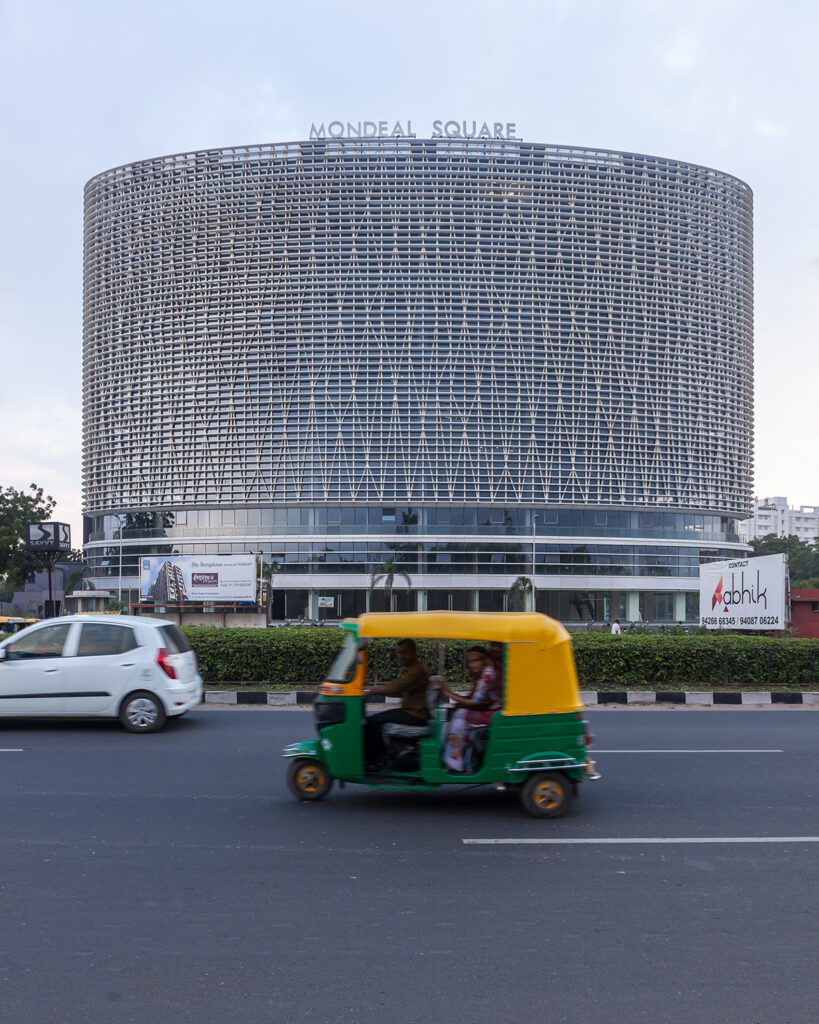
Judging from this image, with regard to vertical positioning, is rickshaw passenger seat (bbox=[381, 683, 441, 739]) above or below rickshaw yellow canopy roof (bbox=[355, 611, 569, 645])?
below

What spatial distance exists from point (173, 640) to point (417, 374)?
5329cm

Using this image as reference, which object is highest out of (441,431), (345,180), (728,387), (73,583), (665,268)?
(345,180)

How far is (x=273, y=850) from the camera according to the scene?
17.9 ft

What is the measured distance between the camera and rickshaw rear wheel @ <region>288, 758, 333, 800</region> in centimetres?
677

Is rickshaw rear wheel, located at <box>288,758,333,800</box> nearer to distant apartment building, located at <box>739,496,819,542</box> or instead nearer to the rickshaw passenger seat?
the rickshaw passenger seat

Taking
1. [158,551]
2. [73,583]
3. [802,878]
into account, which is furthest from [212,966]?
[73,583]

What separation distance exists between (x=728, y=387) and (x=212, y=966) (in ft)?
232

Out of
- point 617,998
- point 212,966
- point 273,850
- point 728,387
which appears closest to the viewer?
Answer: point 617,998

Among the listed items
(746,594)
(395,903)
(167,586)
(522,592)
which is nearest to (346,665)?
(395,903)

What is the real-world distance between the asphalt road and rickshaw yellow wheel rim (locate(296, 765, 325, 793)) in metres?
0.20

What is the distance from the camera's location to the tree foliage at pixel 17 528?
140 feet

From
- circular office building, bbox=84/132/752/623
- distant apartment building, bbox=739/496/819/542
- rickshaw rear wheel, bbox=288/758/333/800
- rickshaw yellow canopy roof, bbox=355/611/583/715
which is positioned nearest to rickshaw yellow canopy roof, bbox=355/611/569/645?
rickshaw yellow canopy roof, bbox=355/611/583/715

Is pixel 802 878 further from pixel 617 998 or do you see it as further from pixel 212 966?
pixel 212 966

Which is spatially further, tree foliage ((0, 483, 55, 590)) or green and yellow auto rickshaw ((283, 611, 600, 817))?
tree foliage ((0, 483, 55, 590))
